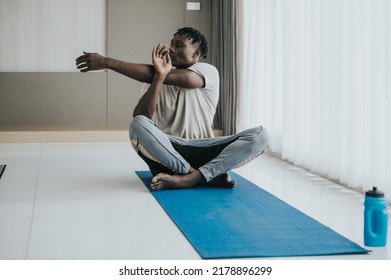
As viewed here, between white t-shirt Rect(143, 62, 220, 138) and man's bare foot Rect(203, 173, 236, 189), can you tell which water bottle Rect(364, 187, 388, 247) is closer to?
man's bare foot Rect(203, 173, 236, 189)

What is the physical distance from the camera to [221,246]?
283 cm

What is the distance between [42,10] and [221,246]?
215 inches

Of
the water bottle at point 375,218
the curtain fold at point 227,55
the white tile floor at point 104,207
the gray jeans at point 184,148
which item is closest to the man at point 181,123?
the gray jeans at point 184,148

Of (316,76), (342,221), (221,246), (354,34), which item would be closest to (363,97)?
(354,34)

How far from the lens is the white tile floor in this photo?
2.83 m

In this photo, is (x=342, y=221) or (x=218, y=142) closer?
(x=342, y=221)

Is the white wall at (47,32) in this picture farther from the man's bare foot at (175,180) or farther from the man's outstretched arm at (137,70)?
the man's bare foot at (175,180)

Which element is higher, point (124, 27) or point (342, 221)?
point (124, 27)

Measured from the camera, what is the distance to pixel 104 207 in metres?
3.68

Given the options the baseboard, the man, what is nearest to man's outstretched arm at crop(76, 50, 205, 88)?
the man

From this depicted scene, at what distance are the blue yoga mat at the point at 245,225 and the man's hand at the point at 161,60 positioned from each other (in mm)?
716

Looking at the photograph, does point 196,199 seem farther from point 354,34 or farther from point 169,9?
point 169,9

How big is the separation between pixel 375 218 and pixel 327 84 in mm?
2157
